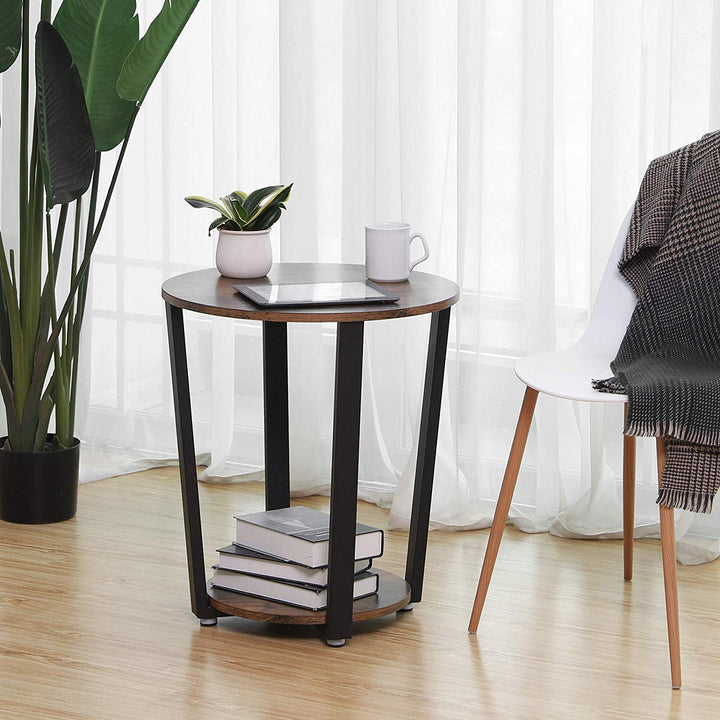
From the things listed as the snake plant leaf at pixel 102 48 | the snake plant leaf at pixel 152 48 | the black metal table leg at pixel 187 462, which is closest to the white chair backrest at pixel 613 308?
the black metal table leg at pixel 187 462

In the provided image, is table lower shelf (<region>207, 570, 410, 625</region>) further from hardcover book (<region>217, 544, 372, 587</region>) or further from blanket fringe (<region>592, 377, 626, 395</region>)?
blanket fringe (<region>592, 377, 626, 395</region>)

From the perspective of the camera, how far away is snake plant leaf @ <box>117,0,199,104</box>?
216 centimetres

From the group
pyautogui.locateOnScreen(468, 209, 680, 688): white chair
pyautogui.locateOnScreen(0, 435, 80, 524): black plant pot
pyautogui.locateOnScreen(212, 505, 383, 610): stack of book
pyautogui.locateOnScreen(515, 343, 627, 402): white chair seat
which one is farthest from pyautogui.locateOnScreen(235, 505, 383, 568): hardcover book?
pyautogui.locateOnScreen(0, 435, 80, 524): black plant pot

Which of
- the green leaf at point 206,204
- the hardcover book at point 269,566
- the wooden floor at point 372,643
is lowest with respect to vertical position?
the wooden floor at point 372,643

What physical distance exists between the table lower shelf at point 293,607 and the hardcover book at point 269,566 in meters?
0.05

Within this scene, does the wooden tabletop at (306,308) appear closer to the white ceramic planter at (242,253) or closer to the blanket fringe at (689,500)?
the white ceramic planter at (242,253)

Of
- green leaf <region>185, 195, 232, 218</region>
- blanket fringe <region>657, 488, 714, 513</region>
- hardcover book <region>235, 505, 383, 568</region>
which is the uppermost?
green leaf <region>185, 195, 232, 218</region>

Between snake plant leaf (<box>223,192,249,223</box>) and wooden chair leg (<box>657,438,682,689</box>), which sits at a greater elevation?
snake plant leaf (<box>223,192,249,223</box>)

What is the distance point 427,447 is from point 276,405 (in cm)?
31

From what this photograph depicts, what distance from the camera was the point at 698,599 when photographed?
7.37 feet

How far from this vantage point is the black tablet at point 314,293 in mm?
1854

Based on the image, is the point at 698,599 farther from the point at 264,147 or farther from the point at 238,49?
the point at 238,49

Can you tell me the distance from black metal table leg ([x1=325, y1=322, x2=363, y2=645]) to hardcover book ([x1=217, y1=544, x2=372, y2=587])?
0.05m

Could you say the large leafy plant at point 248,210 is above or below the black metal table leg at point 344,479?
above
